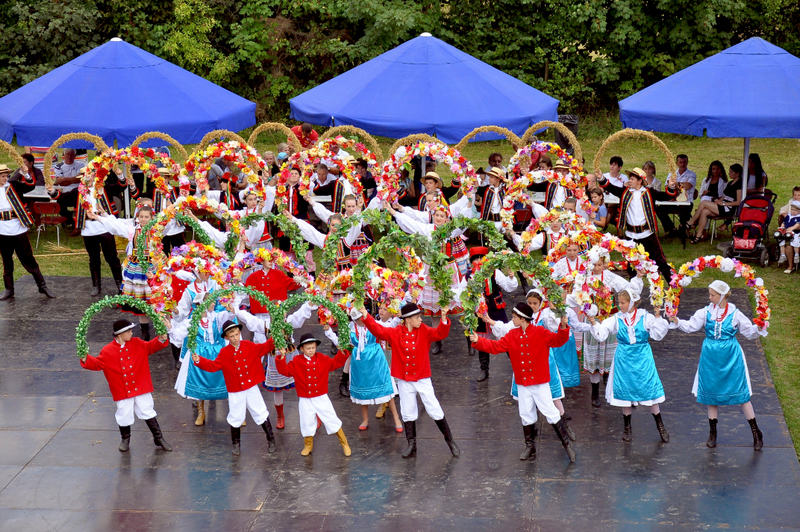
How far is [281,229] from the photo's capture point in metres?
10.6

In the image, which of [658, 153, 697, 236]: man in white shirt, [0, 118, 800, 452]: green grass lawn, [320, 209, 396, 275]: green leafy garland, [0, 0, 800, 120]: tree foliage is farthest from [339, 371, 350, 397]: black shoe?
[0, 0, 800, 120]: tree foliage

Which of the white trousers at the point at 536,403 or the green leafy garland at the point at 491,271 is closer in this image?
the white trousers at the point at 536,403

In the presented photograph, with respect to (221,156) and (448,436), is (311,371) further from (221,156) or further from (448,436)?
(221,156)

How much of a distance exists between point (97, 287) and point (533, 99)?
7604 mm

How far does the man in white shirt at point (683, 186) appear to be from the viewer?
1528 centimetres

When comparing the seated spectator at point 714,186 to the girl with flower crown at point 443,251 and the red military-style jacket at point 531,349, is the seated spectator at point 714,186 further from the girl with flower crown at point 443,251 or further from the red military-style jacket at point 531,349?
the red military-style jacket at point 531,349

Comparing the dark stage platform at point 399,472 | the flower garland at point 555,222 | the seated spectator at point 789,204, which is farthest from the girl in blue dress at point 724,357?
the seated spectator at point 789,204

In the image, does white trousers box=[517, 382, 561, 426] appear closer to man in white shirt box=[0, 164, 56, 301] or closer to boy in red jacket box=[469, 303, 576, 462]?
boy in red jacket box=[469, 303, 576, 462]

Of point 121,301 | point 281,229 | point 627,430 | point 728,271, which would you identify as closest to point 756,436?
point 627,430

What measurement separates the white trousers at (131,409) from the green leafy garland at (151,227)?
2.26 meters

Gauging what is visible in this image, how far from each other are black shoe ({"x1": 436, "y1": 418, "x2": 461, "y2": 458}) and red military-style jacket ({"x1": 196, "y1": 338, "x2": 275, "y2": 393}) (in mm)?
1785

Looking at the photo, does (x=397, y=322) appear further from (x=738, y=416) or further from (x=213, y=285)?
(x=738, y=416)

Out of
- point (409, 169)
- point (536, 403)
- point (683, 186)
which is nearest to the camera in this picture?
point (536, 403)

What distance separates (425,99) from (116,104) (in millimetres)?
4972
